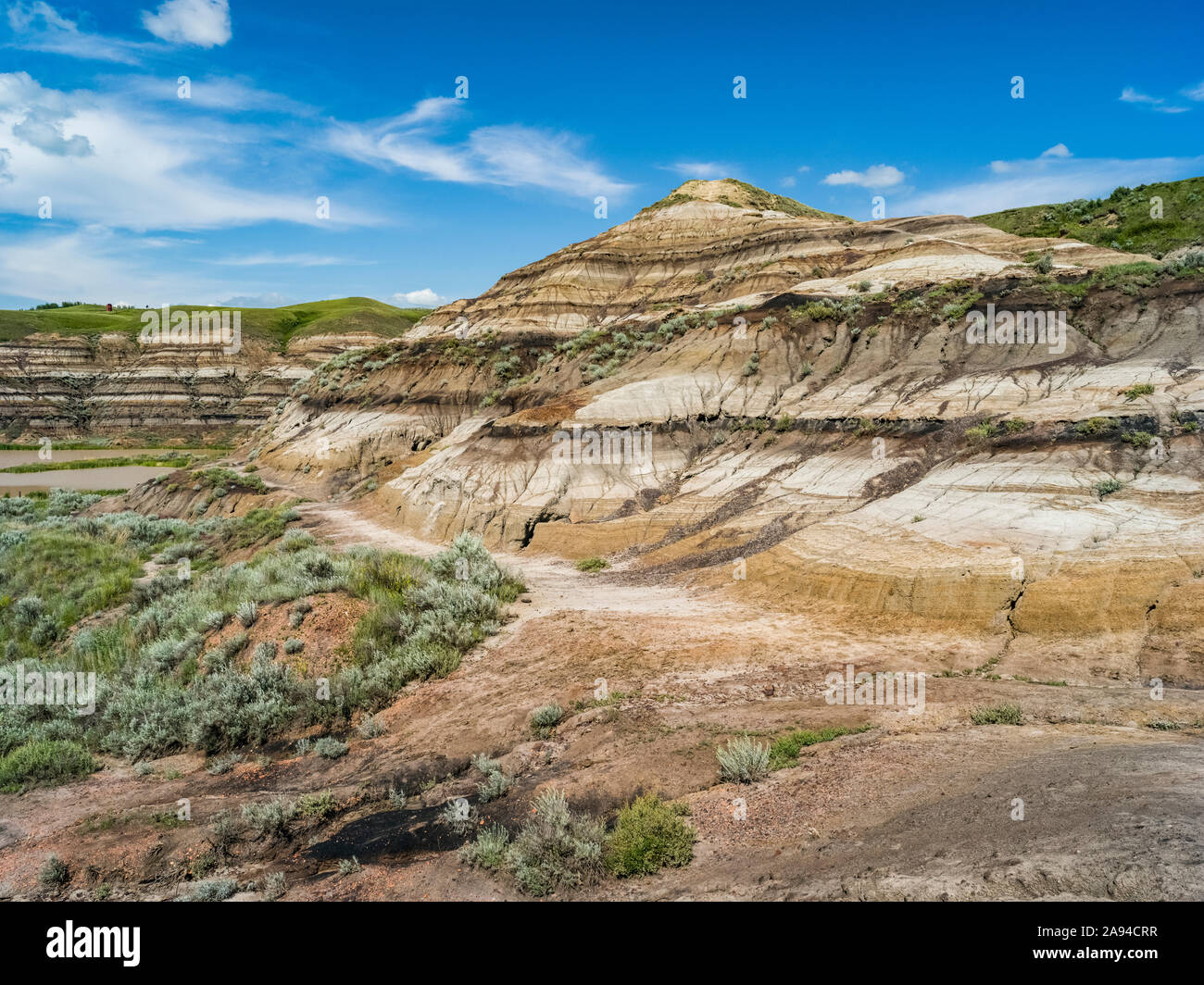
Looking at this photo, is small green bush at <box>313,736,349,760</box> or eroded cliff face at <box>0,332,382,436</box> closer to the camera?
small green bush at <box>313,736,349,760</box>

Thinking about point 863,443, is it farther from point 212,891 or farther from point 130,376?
point 130,376

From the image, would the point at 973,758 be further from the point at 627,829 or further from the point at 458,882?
the point at 458,882

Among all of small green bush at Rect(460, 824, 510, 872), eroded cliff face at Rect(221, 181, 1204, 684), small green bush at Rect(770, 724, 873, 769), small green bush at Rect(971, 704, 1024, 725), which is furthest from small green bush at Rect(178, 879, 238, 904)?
eroded cliff face at Rect(221, 181, 1204, 684)

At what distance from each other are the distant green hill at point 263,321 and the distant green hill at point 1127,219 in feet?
249

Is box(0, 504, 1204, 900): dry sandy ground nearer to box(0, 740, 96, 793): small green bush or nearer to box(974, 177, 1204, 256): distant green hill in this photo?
box(0, 740, 96, 793): small green bush

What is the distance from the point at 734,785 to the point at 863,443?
13.7 m

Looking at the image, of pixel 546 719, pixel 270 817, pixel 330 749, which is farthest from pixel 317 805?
pixel 546 719

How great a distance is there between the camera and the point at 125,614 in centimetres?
1476

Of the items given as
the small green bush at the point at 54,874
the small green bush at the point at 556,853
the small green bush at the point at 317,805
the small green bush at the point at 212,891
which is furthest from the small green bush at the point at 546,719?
the small green bush at the point at 54,874

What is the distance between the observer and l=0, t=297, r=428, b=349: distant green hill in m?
76.2

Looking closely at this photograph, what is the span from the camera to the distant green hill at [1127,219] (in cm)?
3631

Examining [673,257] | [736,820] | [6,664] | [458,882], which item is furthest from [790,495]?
[673,257]

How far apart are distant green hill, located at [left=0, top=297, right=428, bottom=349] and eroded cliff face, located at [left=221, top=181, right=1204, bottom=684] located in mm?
53846

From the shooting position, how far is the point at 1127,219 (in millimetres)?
39531
